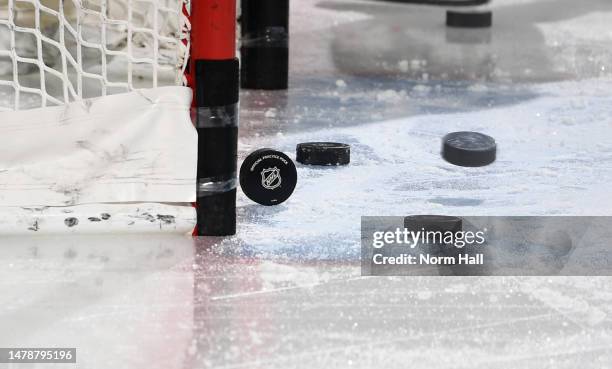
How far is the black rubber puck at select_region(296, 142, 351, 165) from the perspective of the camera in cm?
269

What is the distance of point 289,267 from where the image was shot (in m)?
1.98

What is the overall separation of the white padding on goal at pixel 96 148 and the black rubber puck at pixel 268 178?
224 mm

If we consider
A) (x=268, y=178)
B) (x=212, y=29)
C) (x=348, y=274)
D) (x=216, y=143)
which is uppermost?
(x=212, y=29)

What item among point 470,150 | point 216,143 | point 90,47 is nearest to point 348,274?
point 216,143

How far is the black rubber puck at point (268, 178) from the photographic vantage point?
7.54 feet

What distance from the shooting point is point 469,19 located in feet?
17.3

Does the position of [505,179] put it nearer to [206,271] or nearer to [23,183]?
[206,271]

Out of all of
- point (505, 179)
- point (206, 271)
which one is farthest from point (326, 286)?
point (505, 179)

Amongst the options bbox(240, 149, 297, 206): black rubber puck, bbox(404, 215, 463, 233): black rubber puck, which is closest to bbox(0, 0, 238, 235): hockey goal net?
bbox(240, 149, 297, 206): black rubber puck

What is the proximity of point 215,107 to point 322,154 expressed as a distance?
2.13 feet

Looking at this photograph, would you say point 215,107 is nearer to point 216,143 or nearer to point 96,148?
point 216,143

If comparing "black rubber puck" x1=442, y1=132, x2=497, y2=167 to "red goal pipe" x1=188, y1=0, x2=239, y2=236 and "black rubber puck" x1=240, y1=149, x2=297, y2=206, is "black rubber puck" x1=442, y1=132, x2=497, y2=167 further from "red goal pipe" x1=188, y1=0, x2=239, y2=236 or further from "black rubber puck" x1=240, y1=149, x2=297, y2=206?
"red goal pipe" x1=188, y1=0, x2=239, y2=236

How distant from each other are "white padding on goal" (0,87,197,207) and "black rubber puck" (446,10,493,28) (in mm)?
3417

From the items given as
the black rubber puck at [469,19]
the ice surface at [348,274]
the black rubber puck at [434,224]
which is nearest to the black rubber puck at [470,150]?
the ice surface at [348,274]
